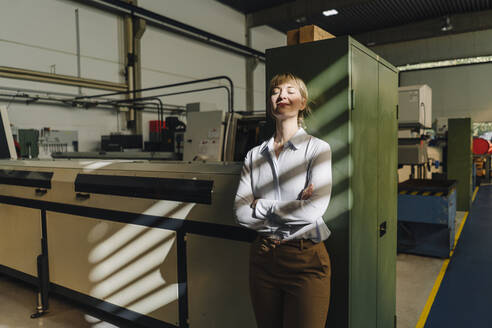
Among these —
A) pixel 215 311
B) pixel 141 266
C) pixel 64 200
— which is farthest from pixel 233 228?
pixel 64 200

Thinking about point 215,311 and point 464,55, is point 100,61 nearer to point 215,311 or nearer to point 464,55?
point 215,311

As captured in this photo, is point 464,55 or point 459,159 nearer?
point 459,159

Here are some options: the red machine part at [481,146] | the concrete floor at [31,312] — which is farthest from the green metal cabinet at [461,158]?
the concrete floor at [31,312]

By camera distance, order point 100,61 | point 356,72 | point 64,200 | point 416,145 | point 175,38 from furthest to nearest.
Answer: point 175,38, point 100,61, point 416,145, point 64,200, point 356,72

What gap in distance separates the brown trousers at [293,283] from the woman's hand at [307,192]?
0.15 meters

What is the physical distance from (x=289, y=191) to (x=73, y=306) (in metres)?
2.17

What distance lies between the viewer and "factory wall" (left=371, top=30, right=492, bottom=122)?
1001 cm

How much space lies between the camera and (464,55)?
33.1ft

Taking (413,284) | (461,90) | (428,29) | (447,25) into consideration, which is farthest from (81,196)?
(461,90)

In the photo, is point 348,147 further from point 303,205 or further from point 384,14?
point 384,14

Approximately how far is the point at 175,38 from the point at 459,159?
A: 238 inches

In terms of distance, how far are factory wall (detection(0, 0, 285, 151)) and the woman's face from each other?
5.40 m

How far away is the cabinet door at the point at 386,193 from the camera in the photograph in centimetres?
178

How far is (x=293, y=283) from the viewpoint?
1186 mm
